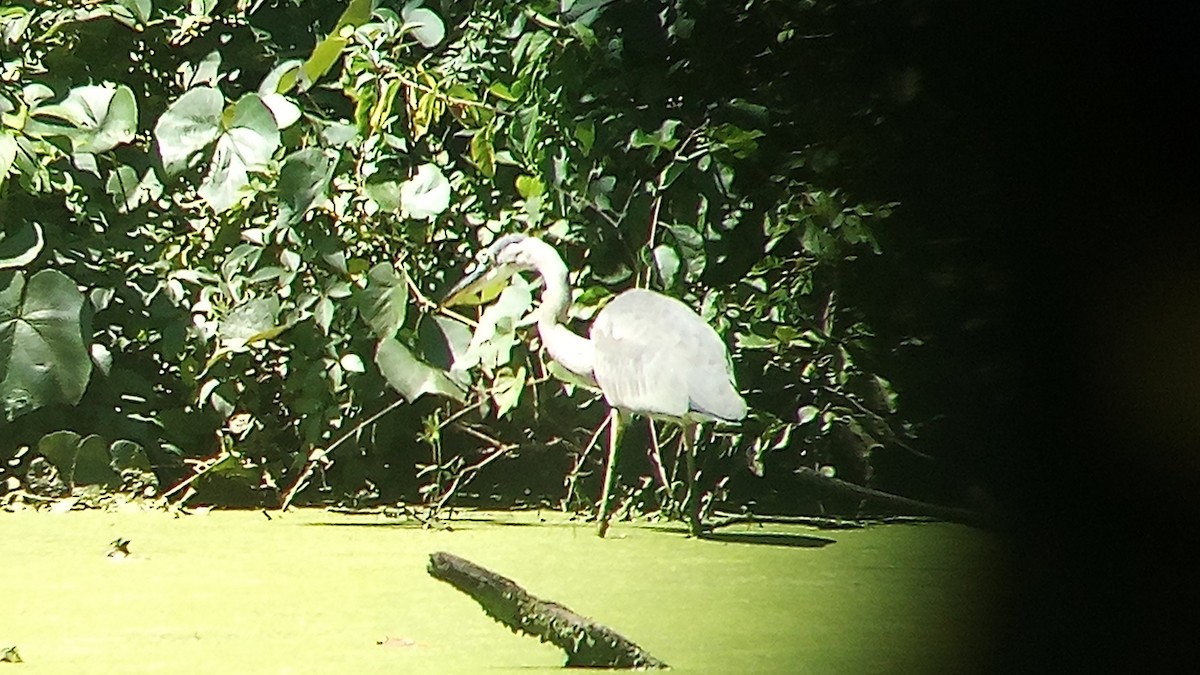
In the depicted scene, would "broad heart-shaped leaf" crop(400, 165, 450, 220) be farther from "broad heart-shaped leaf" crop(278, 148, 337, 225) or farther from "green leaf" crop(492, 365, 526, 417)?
"green leaf" crop(492, 365, 526, 417)

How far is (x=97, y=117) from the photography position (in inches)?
79.3

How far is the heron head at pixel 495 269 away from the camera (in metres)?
1.95

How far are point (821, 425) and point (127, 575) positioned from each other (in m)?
0.97

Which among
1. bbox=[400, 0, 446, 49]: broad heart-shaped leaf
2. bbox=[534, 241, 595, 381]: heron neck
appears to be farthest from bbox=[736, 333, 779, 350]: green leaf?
bbox=[400, 0, 446, 49]: broad heart-shaped leaf

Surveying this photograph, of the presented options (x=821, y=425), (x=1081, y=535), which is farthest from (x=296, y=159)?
(x=1081, y=535)

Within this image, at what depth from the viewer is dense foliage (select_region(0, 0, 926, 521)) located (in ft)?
6.59

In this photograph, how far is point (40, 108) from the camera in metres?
1.97

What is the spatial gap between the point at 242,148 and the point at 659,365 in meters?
0.60

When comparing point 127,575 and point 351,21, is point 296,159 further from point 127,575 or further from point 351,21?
point 127,575

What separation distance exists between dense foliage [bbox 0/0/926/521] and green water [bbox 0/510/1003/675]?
0.56 feet

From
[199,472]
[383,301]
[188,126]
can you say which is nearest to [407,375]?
[383,301]

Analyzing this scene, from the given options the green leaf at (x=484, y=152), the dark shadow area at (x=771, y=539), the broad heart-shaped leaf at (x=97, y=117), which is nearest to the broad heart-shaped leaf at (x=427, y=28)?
the green leaf at (x=484, y=152)

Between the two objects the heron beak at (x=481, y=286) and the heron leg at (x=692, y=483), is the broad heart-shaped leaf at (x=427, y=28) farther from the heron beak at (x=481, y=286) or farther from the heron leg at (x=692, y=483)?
the heron leg at (x=692, y=483)

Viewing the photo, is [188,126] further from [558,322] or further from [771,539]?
[771,539]
